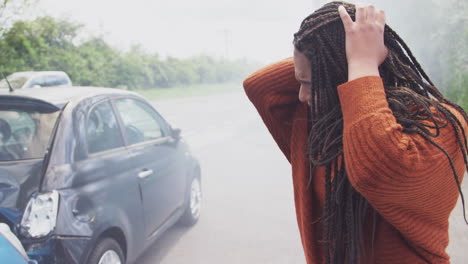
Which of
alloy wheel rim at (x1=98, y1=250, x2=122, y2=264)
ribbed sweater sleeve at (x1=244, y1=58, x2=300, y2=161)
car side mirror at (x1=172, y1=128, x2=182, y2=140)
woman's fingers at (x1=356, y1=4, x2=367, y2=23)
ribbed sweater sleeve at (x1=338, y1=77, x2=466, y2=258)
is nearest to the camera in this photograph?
ribbed sweater sleeve at (x1=338, y1=77, x2=466, y2=258)

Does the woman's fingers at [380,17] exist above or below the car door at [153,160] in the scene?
above

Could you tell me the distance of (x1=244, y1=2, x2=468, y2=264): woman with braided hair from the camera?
101 cm

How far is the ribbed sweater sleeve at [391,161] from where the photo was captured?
0.99m

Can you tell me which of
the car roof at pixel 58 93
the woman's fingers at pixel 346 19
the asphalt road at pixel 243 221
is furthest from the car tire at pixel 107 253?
the woman's fingers at pixel 346 19

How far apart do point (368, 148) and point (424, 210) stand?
0.26 metres

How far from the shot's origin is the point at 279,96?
1.69 m

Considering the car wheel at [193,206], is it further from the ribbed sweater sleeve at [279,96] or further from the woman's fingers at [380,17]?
the woman's fingers at [380,17]

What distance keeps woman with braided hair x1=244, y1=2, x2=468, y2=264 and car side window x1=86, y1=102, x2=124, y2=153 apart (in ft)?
6.77

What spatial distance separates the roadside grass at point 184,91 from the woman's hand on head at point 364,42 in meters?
23.4

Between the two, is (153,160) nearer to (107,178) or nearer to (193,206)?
(107,178)

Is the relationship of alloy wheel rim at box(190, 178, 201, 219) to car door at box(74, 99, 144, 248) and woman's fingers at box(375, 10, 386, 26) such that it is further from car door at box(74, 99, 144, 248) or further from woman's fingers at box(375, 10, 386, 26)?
woman's fingers at box(375, 10, 386, 26)

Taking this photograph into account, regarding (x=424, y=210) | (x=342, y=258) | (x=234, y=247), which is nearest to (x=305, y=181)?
(x=342, y=258)

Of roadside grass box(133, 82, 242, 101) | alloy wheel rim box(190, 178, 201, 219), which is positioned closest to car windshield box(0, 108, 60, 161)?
alloy wheel rim box(190, 178, 201, 219)

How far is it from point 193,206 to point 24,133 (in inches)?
93.8
